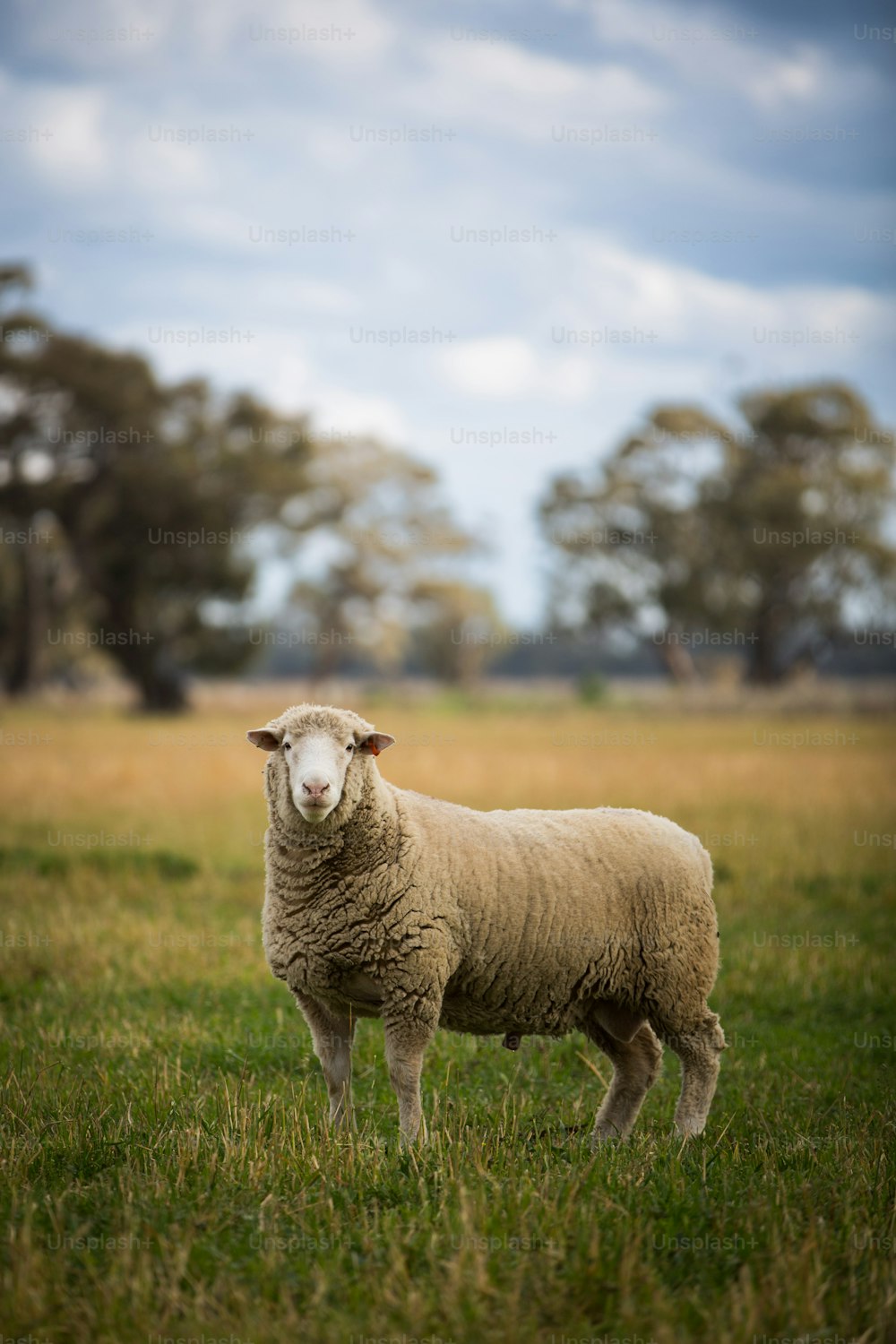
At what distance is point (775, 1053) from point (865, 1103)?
0.91m

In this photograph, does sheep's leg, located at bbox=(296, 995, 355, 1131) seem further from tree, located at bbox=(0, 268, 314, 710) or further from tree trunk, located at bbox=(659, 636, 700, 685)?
tree trunk, located at bbox=(659, 636, 700, 685)

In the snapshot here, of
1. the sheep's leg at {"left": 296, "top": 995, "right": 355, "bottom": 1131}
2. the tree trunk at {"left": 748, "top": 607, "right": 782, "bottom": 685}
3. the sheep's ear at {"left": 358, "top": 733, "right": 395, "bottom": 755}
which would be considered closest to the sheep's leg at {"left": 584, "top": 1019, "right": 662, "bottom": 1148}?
the sheep's leg at {"left": 296, "top": 995, "right": 355, "bottom": 1131}

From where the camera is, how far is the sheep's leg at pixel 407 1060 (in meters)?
4.67

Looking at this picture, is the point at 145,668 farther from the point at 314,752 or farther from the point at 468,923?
the point at 314,752

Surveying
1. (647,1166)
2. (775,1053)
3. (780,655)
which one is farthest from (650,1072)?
(780,655)

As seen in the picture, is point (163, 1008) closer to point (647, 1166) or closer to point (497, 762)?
point (647, 1166)

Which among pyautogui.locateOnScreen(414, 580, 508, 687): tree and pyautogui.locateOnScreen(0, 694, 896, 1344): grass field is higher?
pyautogui.locateOnScreen(414, 580, 508, 687): tree

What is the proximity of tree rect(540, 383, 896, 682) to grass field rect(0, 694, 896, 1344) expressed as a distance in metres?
37.7

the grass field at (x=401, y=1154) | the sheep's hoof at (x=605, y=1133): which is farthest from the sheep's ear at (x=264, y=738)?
the sheep's hoof at (x=605, y=1133)

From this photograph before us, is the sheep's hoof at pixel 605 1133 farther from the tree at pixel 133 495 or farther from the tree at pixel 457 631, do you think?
the tree at pixel 457 631

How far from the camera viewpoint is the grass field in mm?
3354

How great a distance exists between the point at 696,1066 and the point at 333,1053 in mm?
1689

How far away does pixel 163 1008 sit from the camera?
23.2ft

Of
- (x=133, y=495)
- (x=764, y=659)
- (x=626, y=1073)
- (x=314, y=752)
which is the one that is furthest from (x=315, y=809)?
(x=764, y=659)
